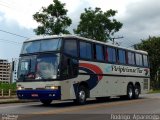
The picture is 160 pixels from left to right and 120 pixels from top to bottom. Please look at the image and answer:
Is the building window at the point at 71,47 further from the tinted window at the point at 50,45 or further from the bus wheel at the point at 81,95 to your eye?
the bus wheel at the point at 81,95

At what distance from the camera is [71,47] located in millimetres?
22016

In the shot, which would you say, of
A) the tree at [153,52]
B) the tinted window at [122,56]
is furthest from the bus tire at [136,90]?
the tree at [153,52]

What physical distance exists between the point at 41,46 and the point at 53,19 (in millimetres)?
23902

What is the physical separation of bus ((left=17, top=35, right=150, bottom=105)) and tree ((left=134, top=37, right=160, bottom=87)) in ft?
152

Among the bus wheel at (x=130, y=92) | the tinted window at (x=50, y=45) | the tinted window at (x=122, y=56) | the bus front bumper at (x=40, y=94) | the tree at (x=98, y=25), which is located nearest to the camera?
the bus front bumper at (x=40, y=94)

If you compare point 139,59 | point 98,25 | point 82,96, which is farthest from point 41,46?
point 98,25

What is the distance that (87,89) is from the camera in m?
23.5

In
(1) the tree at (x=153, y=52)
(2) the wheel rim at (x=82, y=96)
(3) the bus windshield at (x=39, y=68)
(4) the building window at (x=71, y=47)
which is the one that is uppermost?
(1) the tree at (x=153, y=52)

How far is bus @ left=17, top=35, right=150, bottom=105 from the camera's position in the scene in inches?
825

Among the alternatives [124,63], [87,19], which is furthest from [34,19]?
[124,63]

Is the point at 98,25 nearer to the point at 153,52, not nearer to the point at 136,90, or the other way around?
the point at 153,52

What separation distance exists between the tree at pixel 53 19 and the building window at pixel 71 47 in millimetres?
22452

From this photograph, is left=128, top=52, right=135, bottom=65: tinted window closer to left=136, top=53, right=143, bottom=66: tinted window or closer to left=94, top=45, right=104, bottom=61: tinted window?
left=136, top=53, right=143, bottom=66: tinted window

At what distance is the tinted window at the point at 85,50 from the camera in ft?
75.1
